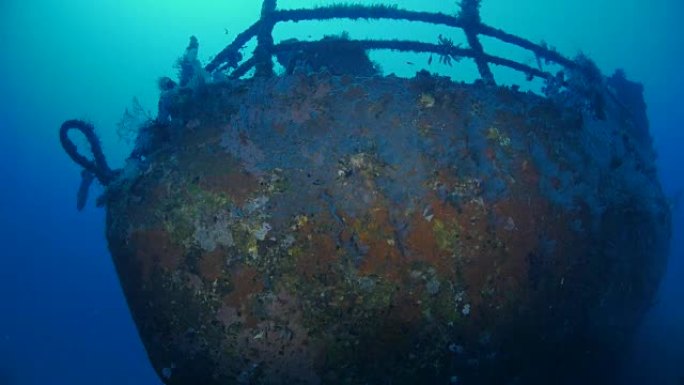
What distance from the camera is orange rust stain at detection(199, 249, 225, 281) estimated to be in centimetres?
251

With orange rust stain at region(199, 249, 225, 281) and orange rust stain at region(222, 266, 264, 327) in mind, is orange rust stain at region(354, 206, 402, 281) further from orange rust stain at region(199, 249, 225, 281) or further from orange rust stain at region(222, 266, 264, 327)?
orange rust stain at region(199, 249, 225, 281)

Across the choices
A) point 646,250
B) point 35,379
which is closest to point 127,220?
point 646,250

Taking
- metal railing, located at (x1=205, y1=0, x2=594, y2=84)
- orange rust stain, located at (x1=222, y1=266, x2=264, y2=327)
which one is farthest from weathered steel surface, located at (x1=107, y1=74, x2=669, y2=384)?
metal railing, located at (x1=205, y1=0, x2=594, y2=84)

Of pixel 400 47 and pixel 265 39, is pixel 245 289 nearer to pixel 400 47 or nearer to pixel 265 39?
pixel 265 39

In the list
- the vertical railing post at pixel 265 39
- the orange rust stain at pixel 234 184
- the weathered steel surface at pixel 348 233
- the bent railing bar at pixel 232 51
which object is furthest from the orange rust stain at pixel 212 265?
the bent railing bar at pixel 232 51

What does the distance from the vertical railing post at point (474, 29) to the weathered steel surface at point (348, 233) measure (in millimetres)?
1631

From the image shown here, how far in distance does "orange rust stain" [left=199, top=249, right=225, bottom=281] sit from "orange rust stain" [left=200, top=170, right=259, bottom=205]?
0.32 metres

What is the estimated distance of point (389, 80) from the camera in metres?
2.78

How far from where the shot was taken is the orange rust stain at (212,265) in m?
2.51

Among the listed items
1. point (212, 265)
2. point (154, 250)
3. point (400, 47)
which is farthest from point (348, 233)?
point (400, 47)

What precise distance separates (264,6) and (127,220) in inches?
100

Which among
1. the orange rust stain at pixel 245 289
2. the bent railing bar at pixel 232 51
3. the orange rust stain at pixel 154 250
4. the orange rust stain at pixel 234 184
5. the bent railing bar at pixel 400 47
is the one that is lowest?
the orange rust stain at pixel 245 289

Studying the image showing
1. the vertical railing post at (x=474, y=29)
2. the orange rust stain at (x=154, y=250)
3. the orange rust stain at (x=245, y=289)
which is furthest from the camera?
the vertical railing post at (x=474, y=29)

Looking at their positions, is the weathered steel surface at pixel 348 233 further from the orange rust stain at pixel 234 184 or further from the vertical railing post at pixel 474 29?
the vertical railing post at pixel 474 29
